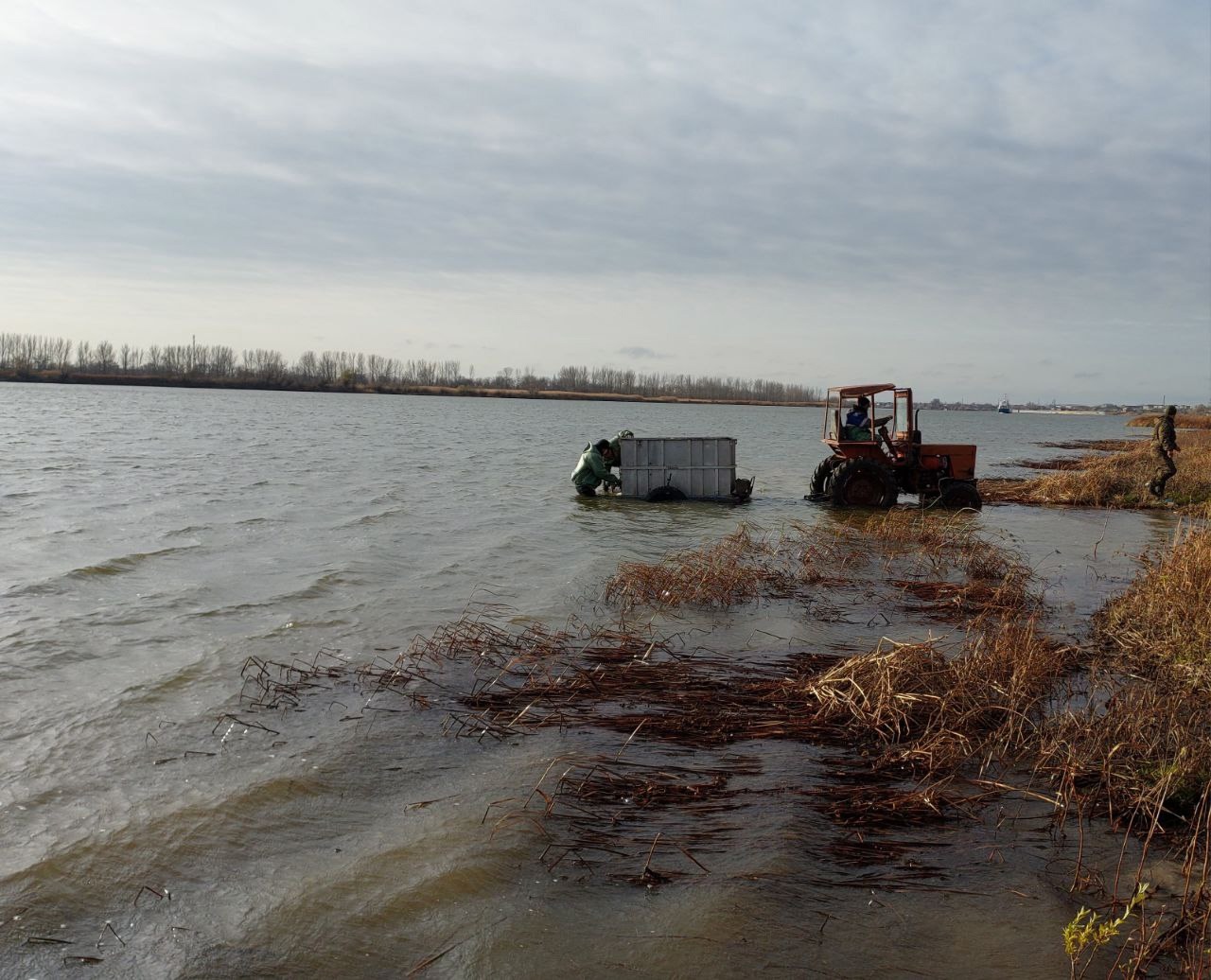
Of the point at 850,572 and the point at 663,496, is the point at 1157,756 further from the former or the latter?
the point at 663,496

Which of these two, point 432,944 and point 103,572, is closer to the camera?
point 432,944

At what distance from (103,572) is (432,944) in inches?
333

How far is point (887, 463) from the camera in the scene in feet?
57.7

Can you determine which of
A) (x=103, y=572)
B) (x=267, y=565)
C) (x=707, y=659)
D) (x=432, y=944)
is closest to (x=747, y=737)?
(x=707, y=659)

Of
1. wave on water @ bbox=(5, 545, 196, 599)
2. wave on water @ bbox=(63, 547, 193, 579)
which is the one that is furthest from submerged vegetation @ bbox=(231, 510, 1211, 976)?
wave on water @ bbox=(63, 547, 193, 579)

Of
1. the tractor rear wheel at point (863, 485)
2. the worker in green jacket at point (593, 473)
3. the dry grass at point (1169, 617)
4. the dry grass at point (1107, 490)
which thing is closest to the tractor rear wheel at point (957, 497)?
the tractor rear wheel at point (863, 485)

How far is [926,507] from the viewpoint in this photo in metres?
17.7

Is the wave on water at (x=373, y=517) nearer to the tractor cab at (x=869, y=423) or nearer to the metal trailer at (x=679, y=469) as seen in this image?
the metal trailer at (x=679, y=469)

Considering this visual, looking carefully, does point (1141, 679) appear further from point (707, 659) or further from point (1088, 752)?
point (707, 659)

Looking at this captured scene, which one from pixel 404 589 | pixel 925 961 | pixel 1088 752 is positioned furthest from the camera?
pixel 404 589

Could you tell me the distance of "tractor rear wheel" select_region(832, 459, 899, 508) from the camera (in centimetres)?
1716

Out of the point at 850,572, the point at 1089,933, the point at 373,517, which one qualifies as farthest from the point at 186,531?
the point at 1089,933

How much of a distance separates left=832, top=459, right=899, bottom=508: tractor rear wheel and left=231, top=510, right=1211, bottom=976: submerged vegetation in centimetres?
797

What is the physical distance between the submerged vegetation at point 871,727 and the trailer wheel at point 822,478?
937 centimetres
